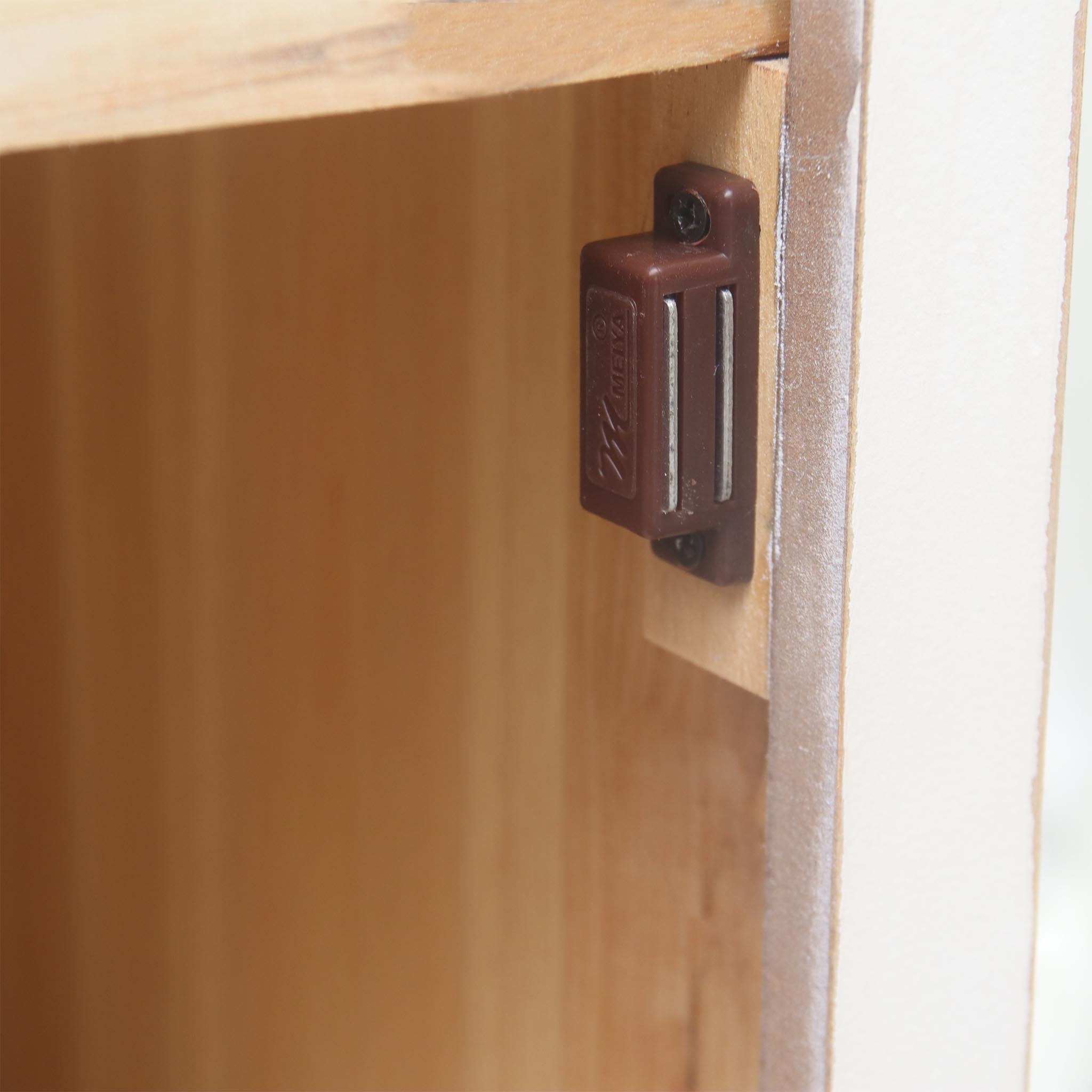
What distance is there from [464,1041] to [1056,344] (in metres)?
0.50

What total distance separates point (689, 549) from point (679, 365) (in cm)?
8

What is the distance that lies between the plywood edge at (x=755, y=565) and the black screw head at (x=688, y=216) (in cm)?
1

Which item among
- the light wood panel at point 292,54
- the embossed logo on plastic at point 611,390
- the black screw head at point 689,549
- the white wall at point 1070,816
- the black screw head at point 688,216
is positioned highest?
the light wood panel at point 292,54

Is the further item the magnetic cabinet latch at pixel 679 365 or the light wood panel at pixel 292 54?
the magnetic cabinet latch at pixel 679 365

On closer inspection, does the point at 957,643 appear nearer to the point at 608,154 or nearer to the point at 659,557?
the point at 659,557

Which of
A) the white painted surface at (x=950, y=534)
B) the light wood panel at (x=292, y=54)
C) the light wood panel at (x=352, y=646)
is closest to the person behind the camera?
the light wood panel at (x=292, y=54)

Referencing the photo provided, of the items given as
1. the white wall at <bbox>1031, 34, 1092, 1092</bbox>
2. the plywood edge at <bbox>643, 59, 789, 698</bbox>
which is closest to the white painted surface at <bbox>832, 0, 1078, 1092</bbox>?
the plywood edge at <bbox>643, 59, 789, 698</bbox>

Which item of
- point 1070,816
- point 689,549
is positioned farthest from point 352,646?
point 1070,816

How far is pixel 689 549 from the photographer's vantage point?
529 millimetres

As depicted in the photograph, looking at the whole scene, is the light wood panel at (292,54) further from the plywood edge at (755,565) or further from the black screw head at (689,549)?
the black screw head at (689,549)

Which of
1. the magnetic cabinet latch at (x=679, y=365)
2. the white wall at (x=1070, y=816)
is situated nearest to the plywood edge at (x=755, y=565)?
the magnetic cabinet latch at (x=679, y=365)

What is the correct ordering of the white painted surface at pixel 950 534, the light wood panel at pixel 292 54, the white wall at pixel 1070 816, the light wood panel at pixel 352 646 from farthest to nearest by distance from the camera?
the white wall at pixel 1070 816, the light wood panel at pixel 352 646, the white painted surface at pixel 950 534, the light wood panel at pixel 292 54

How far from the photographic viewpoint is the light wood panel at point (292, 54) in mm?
329

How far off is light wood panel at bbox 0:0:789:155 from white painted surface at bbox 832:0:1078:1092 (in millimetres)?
73
